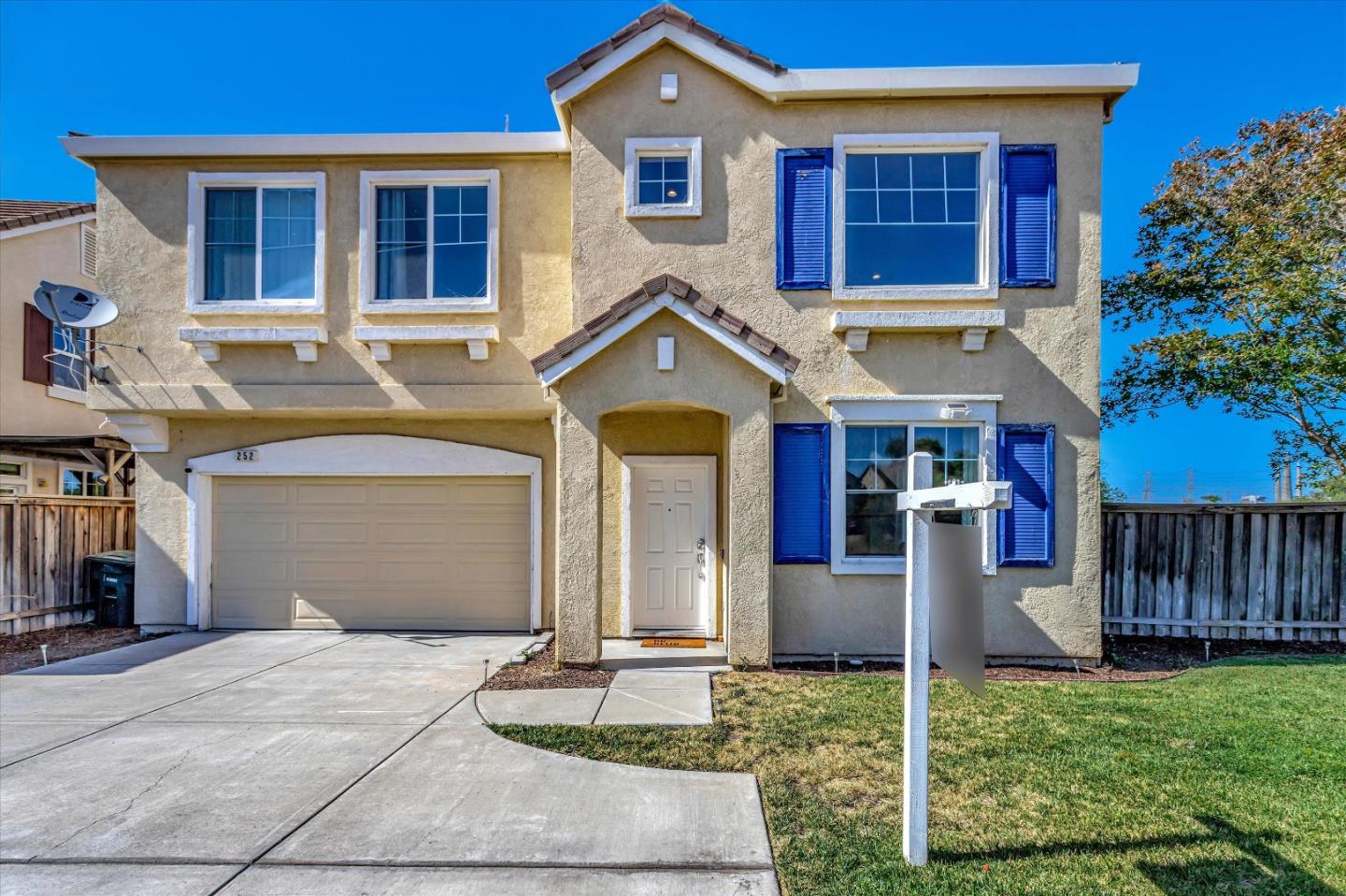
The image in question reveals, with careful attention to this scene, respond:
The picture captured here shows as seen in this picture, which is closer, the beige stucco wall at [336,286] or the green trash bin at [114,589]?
the beige stucco wall at [336,286]

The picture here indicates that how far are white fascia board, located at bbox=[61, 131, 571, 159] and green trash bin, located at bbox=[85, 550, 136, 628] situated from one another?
558cm

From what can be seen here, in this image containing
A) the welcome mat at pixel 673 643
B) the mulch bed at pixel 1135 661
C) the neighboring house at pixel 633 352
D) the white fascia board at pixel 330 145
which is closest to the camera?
the mulch bed at pixel 1135 661

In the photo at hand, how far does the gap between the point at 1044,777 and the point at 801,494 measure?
400 cm

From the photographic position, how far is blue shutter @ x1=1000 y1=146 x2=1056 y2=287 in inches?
331

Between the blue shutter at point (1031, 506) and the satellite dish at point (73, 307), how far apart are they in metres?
11.2

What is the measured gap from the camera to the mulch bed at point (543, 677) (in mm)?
7211

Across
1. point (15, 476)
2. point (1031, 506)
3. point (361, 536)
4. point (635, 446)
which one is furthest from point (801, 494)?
point (15, 476)

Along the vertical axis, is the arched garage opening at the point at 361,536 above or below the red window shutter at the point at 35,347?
below

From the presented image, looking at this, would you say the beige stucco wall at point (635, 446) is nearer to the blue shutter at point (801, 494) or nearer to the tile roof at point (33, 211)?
the blue shutter at point (801, 494)

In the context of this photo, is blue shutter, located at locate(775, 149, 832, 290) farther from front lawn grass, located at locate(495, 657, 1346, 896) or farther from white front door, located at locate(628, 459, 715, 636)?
front lawn grass, located at locate(495, 657, 1346, 896)

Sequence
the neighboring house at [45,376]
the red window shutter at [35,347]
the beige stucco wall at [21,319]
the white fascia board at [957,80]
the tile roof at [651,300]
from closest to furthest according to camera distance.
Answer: the tile roof at [651,300]
the white fascia board at [957,80]
the neighboring house at [45,376]
the beige stucco wall at [21,319]
the red window shutter at [35,347]

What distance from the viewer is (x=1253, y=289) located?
9.23 m

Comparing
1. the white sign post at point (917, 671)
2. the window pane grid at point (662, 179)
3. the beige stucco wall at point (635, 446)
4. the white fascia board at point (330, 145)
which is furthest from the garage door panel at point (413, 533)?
the white sign post at point (917, 671)

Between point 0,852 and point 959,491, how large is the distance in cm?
562
